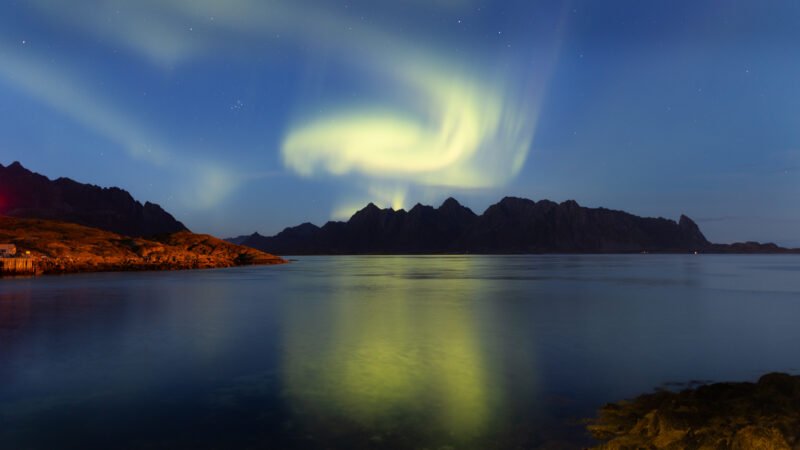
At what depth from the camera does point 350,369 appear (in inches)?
782

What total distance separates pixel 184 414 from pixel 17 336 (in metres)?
19.7

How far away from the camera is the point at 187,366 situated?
20.5 m

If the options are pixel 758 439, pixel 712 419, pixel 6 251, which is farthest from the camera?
pixel 6 251

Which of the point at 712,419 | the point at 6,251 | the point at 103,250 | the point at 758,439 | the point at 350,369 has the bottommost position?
the point at 350,369

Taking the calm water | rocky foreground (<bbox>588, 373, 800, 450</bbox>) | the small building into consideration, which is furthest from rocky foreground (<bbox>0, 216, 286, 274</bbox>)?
rocky foreground (<bbox>588, 373, 800, 450</bbox>)

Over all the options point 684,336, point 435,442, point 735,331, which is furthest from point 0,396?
point 735,331

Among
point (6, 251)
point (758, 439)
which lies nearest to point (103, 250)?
point (6, 251)

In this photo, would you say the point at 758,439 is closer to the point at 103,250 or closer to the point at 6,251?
the point at 6,251

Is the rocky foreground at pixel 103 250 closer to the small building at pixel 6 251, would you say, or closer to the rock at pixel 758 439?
the small building at pixel 6 251

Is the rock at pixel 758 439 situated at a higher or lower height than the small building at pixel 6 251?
lower

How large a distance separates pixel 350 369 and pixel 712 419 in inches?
495

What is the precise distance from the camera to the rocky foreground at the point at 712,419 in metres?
10.4

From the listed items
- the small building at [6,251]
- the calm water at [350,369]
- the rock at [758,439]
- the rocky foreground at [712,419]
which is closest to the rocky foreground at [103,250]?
the small building at [6,251]

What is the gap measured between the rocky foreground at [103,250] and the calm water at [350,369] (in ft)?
244
